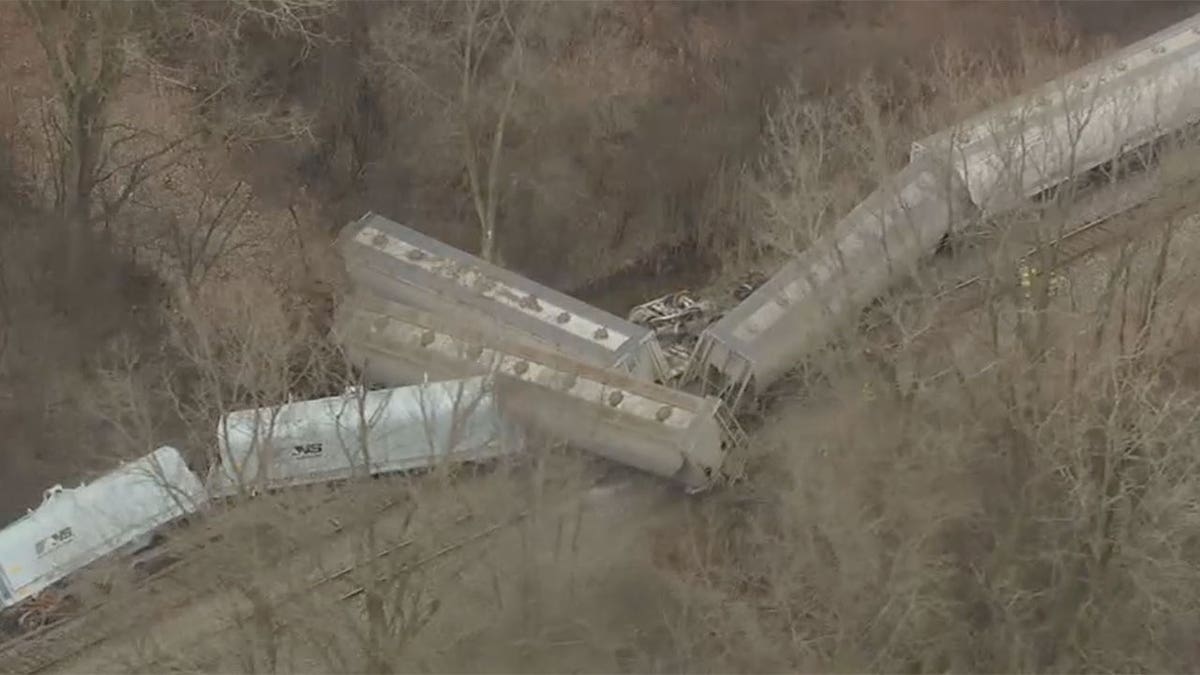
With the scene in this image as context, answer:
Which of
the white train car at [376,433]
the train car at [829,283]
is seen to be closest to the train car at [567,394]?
the white train car at [376,433]

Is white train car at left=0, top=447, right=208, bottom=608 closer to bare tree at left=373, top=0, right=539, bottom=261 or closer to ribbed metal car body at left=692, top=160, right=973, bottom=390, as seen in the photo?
bare tree at left=373, top=0, right=539, bottom=261

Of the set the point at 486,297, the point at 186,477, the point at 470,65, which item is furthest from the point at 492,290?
the point at 186,477

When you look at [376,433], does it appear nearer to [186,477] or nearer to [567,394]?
[186,477]

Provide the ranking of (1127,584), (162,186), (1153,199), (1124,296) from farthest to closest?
(162,186), (1153,199), (1124,296), (1127,584)

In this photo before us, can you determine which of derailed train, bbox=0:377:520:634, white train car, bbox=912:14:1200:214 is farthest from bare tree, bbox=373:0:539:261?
white train car, bbox=912:14:1200:214

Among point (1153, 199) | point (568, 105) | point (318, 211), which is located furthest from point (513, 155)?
point (1153, 199)

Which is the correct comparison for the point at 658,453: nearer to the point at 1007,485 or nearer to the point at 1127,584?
the point at 1007,485
